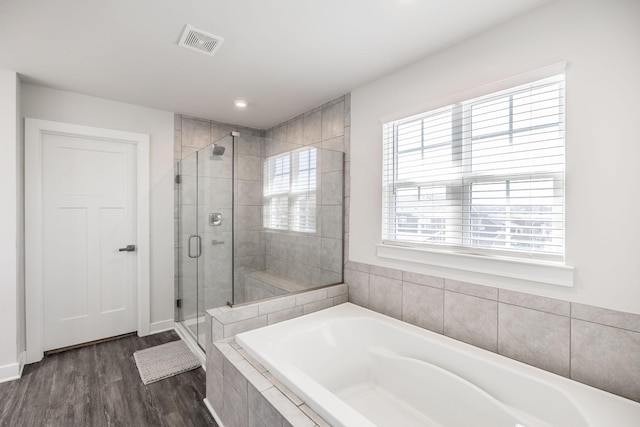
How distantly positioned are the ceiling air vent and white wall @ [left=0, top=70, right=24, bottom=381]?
152cm

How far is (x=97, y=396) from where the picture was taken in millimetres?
2168

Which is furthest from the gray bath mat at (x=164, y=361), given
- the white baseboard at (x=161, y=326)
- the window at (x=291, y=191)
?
the window at (x=291, y=191)

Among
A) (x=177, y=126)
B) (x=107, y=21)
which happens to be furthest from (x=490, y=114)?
(x=177, y=126)

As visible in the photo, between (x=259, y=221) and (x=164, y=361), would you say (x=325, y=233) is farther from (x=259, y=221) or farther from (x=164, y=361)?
(x=164, y=361)

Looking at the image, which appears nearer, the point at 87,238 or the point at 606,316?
the point at 606,316

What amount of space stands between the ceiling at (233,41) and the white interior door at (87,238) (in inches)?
24.1

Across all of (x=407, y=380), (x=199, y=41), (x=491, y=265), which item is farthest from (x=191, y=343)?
(x=491, y=265)

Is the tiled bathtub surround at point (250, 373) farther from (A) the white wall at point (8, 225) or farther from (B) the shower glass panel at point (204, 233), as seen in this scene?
(A) the white wall at point (8, 225)

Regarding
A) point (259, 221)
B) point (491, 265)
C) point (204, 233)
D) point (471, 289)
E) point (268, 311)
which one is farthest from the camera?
point (204, 233)

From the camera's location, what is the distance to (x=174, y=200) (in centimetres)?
340

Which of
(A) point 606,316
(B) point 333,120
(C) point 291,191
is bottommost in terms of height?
(A) point 606,316

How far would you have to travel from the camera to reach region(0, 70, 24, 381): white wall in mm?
2287

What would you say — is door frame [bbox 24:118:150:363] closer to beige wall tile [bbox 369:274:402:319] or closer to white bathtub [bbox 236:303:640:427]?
white bathtub [bbox 236:303:640:427]

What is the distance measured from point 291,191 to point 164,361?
1855 millimetres
